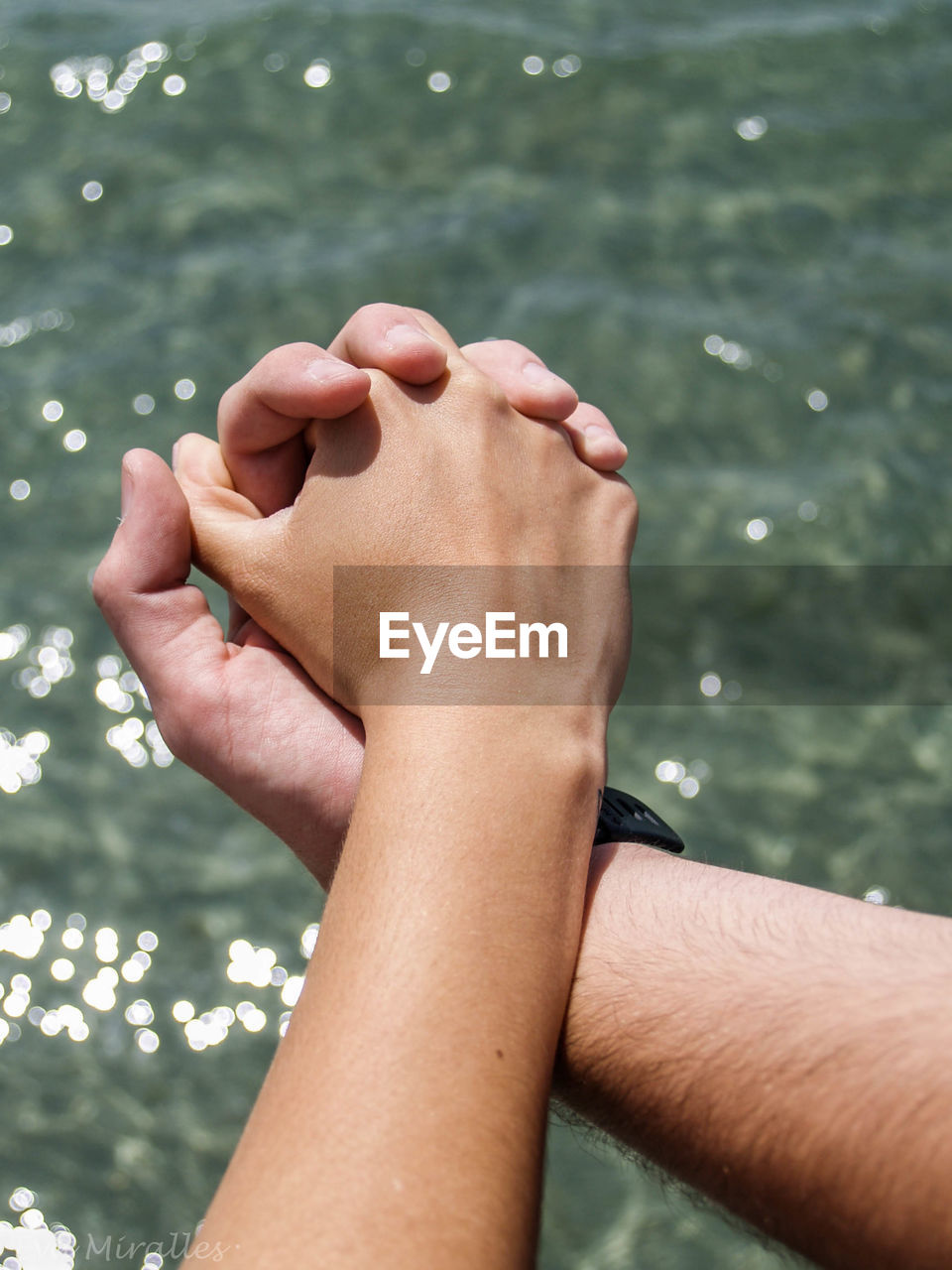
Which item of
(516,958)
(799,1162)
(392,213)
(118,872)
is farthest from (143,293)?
(799,1162)

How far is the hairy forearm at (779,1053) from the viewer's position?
4.29 feet

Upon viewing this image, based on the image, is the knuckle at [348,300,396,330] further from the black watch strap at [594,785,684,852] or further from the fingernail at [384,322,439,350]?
the black watch strap at [594,785,684,852]

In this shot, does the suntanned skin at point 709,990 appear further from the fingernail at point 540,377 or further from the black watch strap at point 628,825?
the fingernail at point 540,377

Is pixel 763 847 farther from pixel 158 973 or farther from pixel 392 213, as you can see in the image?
pixel 392 213

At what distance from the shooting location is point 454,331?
4.96m

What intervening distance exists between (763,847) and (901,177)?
11.7ft

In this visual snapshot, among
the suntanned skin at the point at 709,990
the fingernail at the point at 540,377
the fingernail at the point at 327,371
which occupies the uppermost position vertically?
the fingernail at the point at 327,371

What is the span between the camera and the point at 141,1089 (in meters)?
3.37

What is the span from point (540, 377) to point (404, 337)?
1.09 ft

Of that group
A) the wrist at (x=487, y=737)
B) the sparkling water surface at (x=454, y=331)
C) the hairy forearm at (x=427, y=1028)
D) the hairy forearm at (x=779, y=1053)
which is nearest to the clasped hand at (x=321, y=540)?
the wrist at (x=487, y=737)

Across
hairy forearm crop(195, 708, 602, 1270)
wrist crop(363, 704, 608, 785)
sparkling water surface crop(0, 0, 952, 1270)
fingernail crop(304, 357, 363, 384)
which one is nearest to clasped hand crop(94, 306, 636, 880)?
fingernail crop(304, 357, 363, 384)

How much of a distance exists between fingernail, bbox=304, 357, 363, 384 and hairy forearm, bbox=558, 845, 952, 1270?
1108mm

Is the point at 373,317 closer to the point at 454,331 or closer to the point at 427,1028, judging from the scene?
the point at 427,1028

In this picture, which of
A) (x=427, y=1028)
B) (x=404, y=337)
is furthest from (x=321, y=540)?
(x=427, y=1028)
